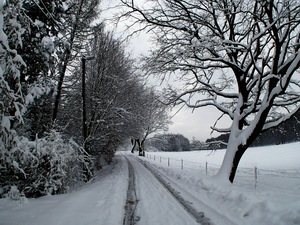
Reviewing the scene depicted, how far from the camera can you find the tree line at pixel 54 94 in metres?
5.00

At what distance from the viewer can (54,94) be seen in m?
10.5

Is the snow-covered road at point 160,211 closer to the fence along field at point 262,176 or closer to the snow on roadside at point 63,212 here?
the snow on roadside at point 63,212

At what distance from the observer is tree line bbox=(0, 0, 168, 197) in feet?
16.4

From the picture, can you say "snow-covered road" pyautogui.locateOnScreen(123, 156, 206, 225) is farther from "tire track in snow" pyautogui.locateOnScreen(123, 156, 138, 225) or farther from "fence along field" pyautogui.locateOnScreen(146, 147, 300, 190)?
"fence along field" pyautogui.locateOnScreen(146, 147, 300, 190)

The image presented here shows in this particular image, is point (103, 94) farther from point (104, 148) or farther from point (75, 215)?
point (75, 215)

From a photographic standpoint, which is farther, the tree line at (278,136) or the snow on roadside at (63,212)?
the tree line at (278,136)

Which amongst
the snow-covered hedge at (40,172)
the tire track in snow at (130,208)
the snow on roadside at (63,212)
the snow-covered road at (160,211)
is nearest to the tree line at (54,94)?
the snow-covered hedge at (40,172)

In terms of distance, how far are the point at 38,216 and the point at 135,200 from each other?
3486 millimetres

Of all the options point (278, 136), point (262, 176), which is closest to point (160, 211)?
point (262, 176)

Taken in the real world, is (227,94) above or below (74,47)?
below

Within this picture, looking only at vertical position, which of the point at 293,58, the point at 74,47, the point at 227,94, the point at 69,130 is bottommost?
the point at 69,130

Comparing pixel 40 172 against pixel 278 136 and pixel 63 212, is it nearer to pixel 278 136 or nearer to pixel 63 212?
pixel 63 212

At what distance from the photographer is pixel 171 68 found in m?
11.5

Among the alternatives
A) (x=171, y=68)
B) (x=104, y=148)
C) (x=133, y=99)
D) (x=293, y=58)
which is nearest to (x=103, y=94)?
(x=133, y=99)
